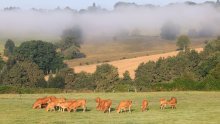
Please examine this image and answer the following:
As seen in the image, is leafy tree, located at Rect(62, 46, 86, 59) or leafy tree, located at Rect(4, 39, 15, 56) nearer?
leafy tree, located at Rect(62, 46, 86, 59)

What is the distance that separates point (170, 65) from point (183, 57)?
3.77m

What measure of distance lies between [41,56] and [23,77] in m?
35.8

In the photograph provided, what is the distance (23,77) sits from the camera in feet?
313

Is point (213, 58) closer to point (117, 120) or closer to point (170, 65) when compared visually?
point (170, 65)

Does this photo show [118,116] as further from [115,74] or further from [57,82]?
[57,82]

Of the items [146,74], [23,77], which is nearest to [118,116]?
[23,77]

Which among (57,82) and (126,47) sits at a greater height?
(126,47)

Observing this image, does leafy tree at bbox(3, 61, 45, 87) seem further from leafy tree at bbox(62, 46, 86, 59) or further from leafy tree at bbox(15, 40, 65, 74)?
leafy tree at bbox(62, 46, 86, 59)

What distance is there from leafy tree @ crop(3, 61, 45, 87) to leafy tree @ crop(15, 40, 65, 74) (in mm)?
28789

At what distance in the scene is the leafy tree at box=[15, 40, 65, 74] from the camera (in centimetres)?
12875

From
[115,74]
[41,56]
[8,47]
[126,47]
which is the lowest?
[115,74]

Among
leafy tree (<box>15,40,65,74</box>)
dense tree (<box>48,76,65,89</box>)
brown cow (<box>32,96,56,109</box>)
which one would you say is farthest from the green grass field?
leafy tree (<box>15,40,65,74</box>)

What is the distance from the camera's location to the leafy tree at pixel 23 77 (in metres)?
94.9

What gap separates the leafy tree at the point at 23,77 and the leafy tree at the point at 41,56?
94.5ft
